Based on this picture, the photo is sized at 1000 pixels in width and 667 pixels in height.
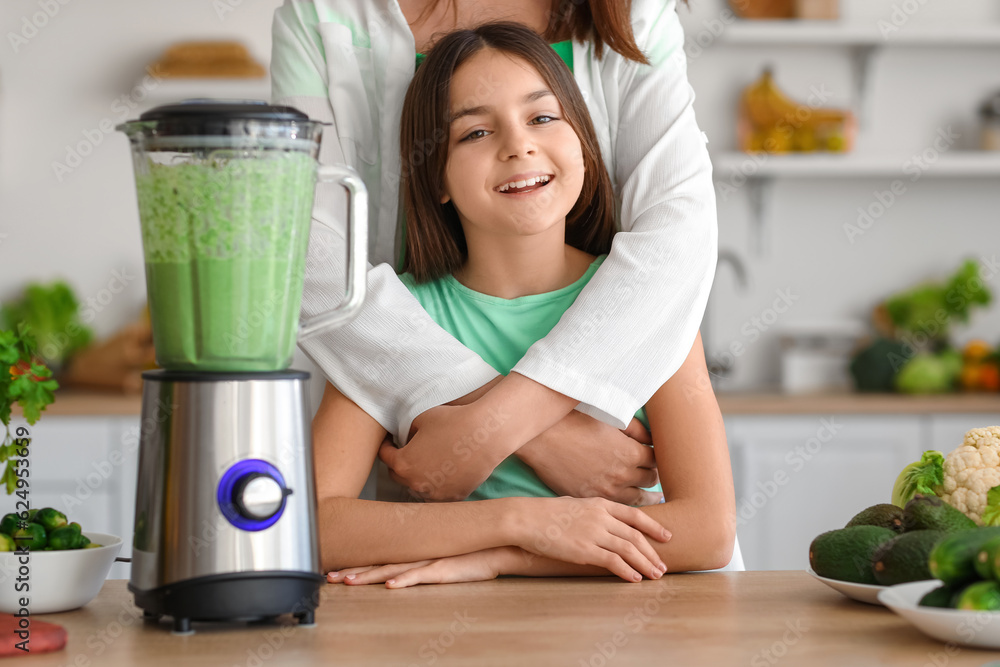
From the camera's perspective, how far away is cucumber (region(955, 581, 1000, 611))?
709 millimetres

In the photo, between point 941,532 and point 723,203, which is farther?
point 723,203

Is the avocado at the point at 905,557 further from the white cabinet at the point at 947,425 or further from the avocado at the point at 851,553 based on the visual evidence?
the white cabinet at the point at 947,425

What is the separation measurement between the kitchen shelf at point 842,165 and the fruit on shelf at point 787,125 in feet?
0.13

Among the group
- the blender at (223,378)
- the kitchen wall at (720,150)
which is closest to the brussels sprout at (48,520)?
the blender at (223,378)

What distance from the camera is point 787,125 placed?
10.5 feet

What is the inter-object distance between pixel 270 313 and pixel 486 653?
313 millimetres

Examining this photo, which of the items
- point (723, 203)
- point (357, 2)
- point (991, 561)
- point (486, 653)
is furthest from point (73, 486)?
point (991, 561)

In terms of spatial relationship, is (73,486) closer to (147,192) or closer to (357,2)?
(357,2)

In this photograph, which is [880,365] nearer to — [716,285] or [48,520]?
[716,285]

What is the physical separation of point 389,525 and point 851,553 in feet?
1.48

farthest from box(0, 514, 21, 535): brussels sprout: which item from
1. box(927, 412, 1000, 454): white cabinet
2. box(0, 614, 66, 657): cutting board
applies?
box(927, 412, 1000, 454): white cabinet

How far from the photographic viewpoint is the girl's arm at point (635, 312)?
3.56 feet

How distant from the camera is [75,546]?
87cm

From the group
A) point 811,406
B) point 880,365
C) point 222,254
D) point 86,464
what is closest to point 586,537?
point 222,254
